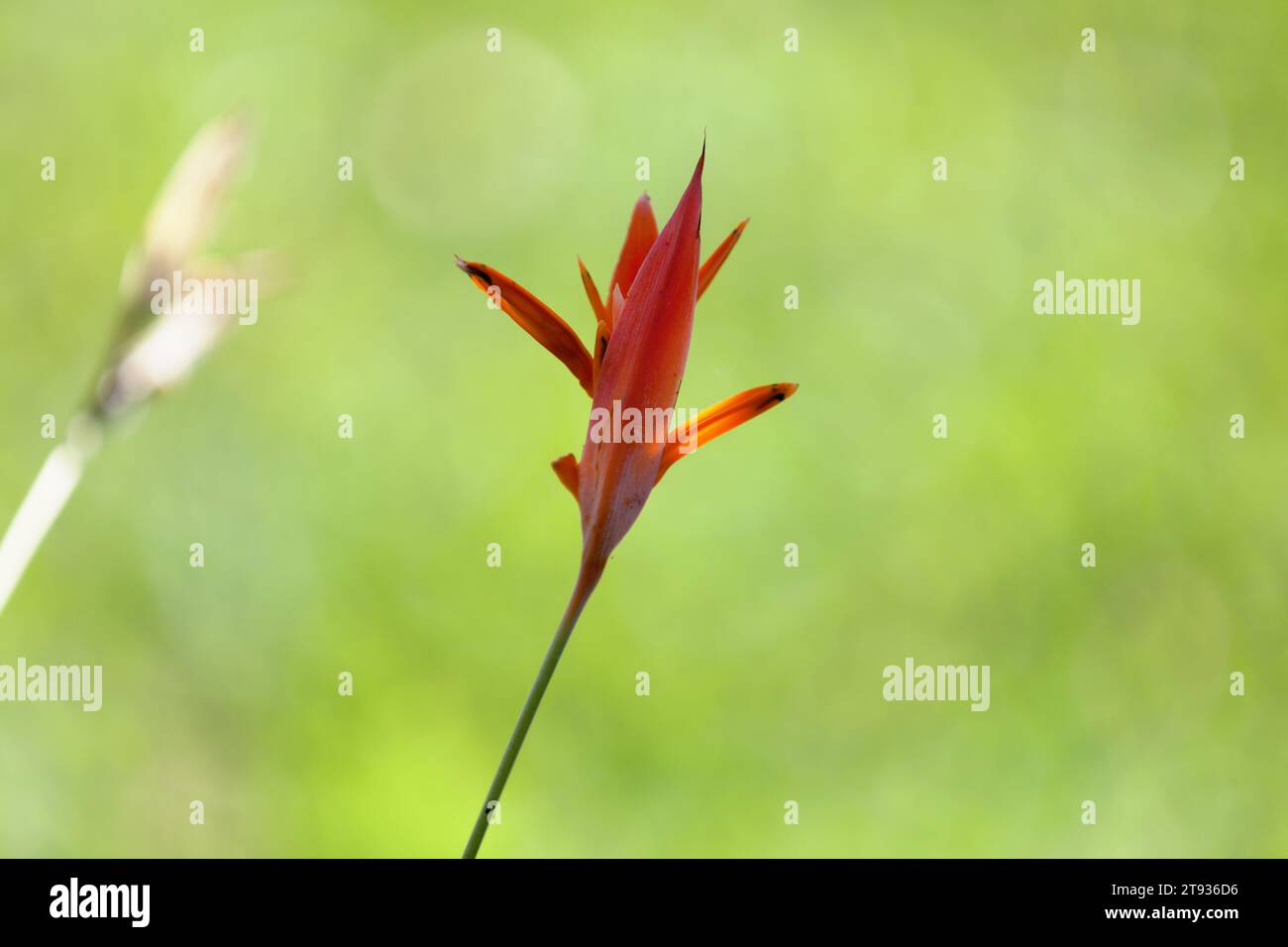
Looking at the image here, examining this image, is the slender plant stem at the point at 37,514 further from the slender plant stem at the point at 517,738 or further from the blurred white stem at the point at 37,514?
the slender plant stem at the point at 517,738

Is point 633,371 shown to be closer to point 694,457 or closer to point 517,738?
point 517,738

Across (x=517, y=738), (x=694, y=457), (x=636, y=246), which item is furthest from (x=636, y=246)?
(x=694, y=457)

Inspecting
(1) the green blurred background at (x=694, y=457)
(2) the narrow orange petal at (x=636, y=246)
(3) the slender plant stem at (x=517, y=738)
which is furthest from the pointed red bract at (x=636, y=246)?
(1) the green blurred background at (x=694, y=457)

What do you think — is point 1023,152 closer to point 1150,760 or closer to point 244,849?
point 1150,760

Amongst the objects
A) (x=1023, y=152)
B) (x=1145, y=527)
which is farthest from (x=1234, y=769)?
(x=1023, y=152)

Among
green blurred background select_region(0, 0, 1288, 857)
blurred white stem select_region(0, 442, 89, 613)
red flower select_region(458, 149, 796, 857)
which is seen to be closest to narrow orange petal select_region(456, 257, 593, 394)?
red flower select_region(458, 149, 796, 857)

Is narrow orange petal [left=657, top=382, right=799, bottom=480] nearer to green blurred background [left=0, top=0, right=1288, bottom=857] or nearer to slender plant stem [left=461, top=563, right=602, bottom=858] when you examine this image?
slender plant stem [left=461, top=563, right=602, bottom=858]
